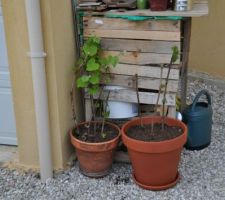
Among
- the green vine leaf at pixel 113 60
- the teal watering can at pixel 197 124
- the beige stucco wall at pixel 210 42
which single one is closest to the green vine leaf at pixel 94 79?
the green vine leaf at pixel 113 60

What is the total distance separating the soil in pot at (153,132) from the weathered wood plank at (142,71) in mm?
390

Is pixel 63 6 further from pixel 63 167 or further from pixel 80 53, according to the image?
pixel 63 167

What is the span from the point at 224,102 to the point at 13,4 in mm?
2798

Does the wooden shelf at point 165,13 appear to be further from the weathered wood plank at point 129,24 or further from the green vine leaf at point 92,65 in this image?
the green vine leaf at point 92,65

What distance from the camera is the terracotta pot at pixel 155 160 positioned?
10.00 feet

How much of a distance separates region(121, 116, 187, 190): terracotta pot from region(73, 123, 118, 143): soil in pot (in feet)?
0.68

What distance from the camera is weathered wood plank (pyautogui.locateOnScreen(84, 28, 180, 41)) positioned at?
321cm

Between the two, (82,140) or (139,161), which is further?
(82,140)

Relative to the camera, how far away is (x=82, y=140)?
3.37 m

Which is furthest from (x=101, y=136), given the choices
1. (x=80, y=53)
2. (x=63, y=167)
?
(x=80, y=53)

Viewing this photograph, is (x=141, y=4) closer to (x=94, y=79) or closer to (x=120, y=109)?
(x=94, y=79)

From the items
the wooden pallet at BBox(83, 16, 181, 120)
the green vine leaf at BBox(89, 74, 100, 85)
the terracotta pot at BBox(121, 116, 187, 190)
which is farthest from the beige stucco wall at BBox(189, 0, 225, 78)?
the green vine leaf at BBox(89, 74, 100, 85)

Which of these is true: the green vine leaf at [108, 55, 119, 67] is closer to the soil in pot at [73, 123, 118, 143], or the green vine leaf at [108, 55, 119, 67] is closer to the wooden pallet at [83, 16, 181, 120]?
the wooden pallet at [83, 16, 181, 120]

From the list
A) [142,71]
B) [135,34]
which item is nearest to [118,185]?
[142,71]
